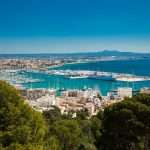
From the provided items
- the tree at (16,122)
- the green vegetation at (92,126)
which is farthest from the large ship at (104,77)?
the tree at (16,122)

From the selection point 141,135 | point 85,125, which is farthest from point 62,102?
point 141,135

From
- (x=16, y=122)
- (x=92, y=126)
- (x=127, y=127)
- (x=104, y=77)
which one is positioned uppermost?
(x=16, y=122)

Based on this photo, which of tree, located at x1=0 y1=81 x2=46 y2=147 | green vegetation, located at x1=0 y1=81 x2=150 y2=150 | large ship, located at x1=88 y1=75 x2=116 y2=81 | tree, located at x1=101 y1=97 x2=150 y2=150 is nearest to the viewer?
tree, located at x1=0 y1=81 x2=46 y2=147

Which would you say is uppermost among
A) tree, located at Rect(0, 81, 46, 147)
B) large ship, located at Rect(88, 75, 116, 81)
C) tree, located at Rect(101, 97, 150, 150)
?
tree, located at Rect(0, 81, 46, 147)

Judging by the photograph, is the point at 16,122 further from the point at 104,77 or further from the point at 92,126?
the point at 104,77

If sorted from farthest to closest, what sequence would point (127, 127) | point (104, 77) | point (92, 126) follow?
point (104, 77) < point (92, 126) < point (127, 127)

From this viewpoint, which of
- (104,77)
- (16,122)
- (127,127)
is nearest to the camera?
(16,122)

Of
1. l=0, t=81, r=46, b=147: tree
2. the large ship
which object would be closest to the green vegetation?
l=0, t=81, r=46, b=147: tree

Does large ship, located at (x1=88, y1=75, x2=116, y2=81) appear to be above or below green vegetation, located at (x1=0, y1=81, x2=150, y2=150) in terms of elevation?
below

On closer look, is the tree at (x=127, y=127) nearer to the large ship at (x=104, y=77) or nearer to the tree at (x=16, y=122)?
the tree at (x=16, y=122)

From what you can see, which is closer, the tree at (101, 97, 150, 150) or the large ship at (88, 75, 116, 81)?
the tree at (101, 97, 150, 150)

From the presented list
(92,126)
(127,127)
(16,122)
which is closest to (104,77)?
(92,126)

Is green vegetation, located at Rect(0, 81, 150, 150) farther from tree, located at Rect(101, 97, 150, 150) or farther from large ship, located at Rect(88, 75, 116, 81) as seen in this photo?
large ship, located at Rect(88, 75, 116, 81)
